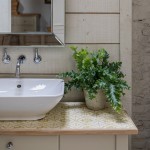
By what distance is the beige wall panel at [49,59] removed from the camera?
1605mm

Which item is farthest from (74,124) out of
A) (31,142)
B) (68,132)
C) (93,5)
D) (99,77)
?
(93,5)

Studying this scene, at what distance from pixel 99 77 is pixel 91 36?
0.34 metres

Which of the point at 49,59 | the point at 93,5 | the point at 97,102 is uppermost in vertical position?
the point at 93,5

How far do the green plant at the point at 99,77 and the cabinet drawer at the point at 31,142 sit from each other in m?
0.32

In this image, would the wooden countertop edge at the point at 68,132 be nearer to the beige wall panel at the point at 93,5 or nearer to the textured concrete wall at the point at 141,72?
the beige wall panel at the point at 93,5

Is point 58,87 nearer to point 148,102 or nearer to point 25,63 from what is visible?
point 25,63

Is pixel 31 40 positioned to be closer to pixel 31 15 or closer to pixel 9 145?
pixel 31 15

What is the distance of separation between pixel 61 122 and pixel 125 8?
0.84 metres

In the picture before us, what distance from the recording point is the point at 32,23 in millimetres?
1562

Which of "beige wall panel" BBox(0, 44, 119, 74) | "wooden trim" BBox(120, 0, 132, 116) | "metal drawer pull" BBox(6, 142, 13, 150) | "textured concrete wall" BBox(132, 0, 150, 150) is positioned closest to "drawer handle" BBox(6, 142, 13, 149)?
"metal drawer pull" BBox(6, 142, 13, 150)

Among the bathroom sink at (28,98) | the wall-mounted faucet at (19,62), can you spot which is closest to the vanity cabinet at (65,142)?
the bathroom sink at (28,98)

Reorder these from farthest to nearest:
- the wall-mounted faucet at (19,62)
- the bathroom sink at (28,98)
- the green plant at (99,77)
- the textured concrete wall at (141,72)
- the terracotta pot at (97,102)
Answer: the textured concrete wall at (141,72) < the wall-mounted faucet at (19,62) < the terracotta pot at (97,102) < the green plant at (99,77) < the bathroom sink at (28,98)

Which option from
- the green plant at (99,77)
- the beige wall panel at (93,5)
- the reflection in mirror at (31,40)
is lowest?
the green plant at (99,77)

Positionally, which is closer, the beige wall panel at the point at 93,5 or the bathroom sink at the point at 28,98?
the bathroom sink at the point at 28,98
